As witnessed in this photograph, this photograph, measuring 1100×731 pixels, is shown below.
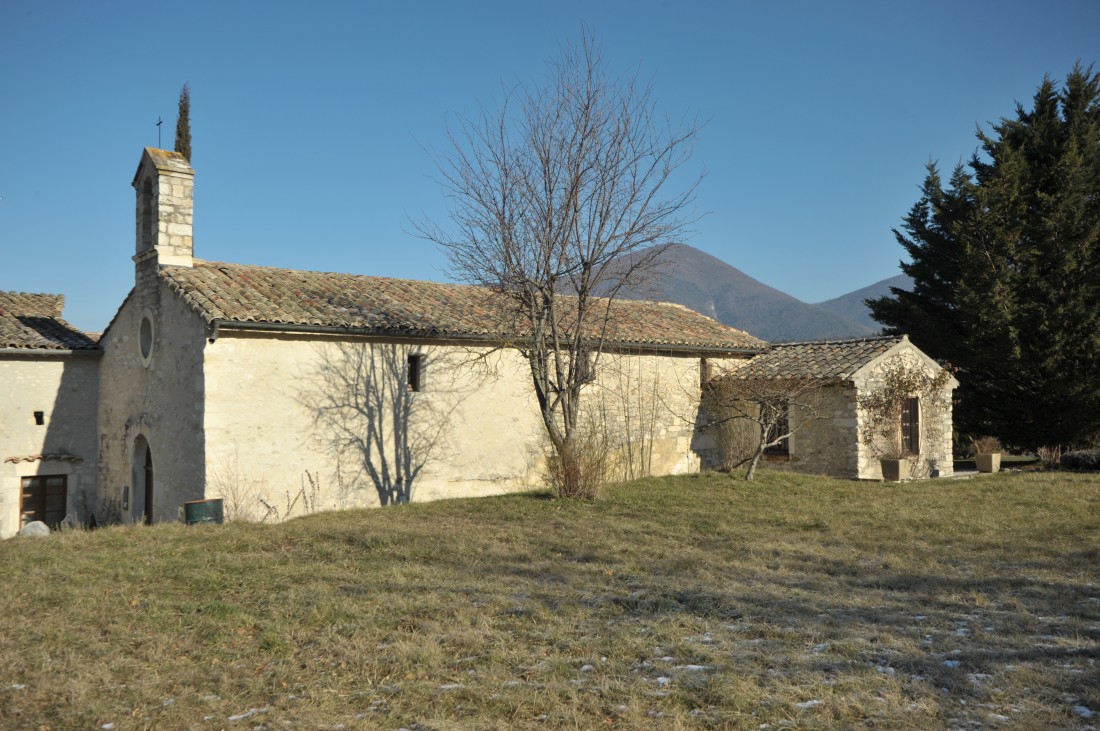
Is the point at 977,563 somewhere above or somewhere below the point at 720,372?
below

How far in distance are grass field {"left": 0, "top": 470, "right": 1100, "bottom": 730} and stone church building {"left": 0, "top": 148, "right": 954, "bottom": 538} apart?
206 cm

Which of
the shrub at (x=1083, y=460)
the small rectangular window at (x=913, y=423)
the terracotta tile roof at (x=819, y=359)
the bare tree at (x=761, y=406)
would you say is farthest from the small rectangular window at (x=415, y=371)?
the shrub at (x=1083, y=460)

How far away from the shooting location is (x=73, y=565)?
845 centimetres

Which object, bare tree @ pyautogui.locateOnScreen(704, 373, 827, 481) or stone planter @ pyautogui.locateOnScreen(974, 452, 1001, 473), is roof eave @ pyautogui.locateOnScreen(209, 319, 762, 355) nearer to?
bare tree @ pyautogui.locateOnScreen(704, 373, 827, 481)

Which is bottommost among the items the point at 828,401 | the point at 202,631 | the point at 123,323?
the point at 202,631

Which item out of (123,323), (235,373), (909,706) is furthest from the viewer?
(123,323)

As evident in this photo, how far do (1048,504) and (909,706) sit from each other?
10121 millimetres

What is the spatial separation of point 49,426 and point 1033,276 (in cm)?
2441

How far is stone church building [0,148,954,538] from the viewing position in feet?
41.0

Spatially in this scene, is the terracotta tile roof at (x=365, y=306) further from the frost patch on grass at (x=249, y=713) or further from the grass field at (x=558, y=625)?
the frost patch on grass at (x=249, y=713)

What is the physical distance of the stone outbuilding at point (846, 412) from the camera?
54.3ft

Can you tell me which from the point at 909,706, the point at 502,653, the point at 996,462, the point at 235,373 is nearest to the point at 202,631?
the point at 502,653

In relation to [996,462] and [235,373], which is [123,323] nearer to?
[235,373]

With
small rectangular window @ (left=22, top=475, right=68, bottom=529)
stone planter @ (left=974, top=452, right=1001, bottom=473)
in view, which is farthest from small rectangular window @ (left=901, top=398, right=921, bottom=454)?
small rectangular window @ (left=22, top=475, right=68, bottom=529)
